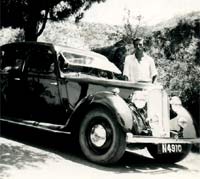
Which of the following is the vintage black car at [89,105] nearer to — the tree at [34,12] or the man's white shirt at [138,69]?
the man's white shirt at [138,69]

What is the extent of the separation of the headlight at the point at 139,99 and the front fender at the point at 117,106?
332 mm

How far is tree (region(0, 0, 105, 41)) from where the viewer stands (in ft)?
46.2

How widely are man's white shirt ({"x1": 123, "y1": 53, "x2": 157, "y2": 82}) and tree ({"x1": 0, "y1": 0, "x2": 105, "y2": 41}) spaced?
8.41 metres

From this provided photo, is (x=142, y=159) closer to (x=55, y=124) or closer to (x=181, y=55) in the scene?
(x=55, y=124)

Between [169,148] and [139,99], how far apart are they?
2.56 feet

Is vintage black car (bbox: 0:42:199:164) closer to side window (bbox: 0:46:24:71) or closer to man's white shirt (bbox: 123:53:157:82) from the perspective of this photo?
side window (bbox: 0:46:24:71)

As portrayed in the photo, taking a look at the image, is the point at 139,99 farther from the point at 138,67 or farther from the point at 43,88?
the point at 43,88

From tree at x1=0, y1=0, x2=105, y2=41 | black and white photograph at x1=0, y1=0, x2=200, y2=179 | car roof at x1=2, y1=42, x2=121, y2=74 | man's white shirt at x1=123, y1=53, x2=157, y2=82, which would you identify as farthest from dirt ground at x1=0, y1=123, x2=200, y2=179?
tree at x1=0, y1=0, x2=105, y2=41

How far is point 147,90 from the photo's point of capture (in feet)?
17.7

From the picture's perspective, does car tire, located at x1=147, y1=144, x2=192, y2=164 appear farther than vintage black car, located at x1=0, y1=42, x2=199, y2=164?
Yes

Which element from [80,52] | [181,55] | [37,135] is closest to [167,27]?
[181,55]

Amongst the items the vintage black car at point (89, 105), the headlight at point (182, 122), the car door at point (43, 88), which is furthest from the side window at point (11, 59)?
the headlight at point (182, 122)

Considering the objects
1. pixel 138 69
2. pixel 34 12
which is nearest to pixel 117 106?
pixel 138 69

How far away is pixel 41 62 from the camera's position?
6305 mm
